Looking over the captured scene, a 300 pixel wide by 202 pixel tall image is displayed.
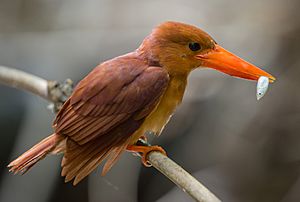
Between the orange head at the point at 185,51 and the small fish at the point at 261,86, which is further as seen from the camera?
the orange head at the point at 185,51

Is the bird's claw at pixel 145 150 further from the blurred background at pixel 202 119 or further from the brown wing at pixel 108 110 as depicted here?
the blurred background at pixel 202 119

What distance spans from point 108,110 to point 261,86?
1.80 feet

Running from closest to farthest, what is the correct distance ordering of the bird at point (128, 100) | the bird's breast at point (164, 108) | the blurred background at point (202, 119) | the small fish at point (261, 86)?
the small fish at point (261, 86)
the bird at point (128, 100)
the bird's breast at point (164, 108)
the blurred background at point (202, 119)

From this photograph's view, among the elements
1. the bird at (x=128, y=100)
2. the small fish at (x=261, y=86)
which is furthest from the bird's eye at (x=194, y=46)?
the small fish at (x=261, y=86)

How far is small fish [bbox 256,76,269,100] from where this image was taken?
6.75ft

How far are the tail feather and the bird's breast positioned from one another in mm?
269

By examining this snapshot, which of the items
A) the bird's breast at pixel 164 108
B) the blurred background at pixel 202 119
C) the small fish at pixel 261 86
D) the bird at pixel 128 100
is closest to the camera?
the small fish at pixel 261 86

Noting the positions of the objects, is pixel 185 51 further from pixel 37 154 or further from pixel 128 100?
pixel 37 154

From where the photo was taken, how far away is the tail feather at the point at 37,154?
7.54ft

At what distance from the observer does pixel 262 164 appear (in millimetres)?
3525

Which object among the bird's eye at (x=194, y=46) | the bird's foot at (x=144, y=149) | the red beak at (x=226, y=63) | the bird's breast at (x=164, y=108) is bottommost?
the bird's foot at (x=144, y=149)

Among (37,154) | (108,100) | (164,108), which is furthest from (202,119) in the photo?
(37,154)

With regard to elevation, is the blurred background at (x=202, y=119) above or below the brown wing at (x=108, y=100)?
below

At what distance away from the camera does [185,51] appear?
2.45m
